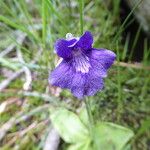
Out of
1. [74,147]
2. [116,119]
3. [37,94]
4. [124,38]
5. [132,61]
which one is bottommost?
[74,147]

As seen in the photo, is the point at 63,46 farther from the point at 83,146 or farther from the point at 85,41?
the point at 83,146

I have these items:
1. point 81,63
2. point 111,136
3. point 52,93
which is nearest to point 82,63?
point 81,63

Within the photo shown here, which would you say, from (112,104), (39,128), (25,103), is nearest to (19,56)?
(25,103)

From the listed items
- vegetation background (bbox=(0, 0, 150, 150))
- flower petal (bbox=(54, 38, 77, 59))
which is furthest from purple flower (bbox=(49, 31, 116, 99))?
vegetation background (bbox=(0, 0, 150, 150))

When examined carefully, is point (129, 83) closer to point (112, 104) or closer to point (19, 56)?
point (112, 104)

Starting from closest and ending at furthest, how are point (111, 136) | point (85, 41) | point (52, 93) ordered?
point (85, 41) → point (111, 136) → point (52, 93)

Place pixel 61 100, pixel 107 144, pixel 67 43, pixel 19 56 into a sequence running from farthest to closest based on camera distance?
pixel 19 56, pixel 61 100, pixel 107 144, pixel 67 43

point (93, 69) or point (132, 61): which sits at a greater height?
point (132, 61)
